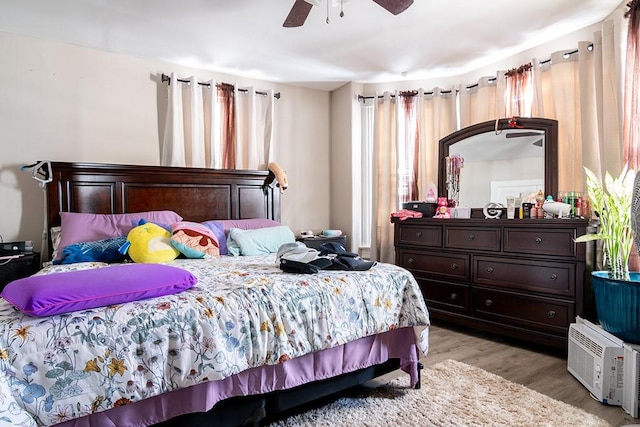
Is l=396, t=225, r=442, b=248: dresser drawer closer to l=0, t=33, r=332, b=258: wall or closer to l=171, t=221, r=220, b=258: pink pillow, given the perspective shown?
l=171, t=221, r=220, b=258: pink pillow

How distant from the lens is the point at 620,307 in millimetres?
2109

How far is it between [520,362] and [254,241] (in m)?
2.16

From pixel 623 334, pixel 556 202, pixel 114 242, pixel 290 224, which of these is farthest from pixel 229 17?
pixel 623 334

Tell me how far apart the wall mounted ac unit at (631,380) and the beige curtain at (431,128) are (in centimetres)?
233

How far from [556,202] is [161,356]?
2.91m

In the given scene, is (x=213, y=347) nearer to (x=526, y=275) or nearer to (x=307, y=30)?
(x=526, y=275)

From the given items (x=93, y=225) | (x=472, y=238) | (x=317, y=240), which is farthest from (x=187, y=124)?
(x=472, y=238)

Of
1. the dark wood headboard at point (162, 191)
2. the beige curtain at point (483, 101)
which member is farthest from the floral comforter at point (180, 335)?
the beige curtain at point (483, 101)

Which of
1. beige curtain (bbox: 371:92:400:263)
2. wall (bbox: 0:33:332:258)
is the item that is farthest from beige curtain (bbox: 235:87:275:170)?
beige curtain (bbox: 371:92:400:263)

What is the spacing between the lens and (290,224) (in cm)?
446

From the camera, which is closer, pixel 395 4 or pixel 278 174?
pixel 395 4

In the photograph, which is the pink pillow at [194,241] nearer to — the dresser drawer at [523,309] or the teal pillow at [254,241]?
the teal pillow at [254,241]

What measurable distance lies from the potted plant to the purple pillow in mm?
2335

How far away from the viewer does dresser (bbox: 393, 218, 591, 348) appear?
2668 mm
